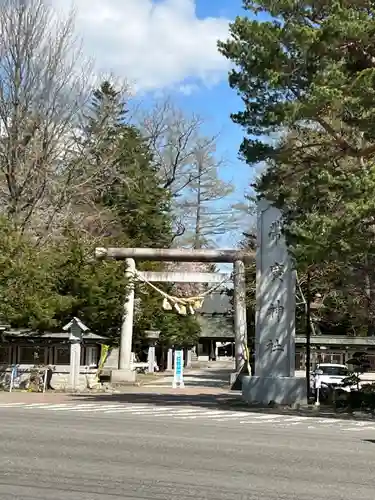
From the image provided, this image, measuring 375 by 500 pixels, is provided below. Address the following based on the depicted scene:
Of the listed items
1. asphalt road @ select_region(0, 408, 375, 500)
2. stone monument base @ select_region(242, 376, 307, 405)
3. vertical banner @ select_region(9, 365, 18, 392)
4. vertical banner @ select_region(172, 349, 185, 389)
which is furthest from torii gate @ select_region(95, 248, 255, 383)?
asphalt road @ select_region(0, 408, 375, 500)

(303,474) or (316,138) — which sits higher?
(316,138)

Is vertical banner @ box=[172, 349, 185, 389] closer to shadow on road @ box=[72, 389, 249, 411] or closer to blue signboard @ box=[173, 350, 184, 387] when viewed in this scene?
blue signboard @ box=[173, 350, 184, 387]

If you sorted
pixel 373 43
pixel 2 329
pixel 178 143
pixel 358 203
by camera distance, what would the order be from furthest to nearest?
pixel 178 143 < pixel 2 329 < pixel 373 43 < pixel 358 203

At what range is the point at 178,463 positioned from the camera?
31.6ft

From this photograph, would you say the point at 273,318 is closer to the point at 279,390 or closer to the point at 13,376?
the point at 279,390

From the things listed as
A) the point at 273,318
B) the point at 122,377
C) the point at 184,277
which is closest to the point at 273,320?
the point at 273,318

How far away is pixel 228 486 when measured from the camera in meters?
8.00

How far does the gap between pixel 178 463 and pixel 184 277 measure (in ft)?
88.9

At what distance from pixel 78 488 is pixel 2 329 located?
25.1m

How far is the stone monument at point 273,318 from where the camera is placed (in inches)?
957

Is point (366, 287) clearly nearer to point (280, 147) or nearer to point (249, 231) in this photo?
point (280, 147)

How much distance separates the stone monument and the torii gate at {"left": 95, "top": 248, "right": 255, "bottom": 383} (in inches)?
369

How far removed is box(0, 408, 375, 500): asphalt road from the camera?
25.2 feet

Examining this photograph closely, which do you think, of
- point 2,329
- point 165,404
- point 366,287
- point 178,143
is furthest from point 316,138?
point 178,143
